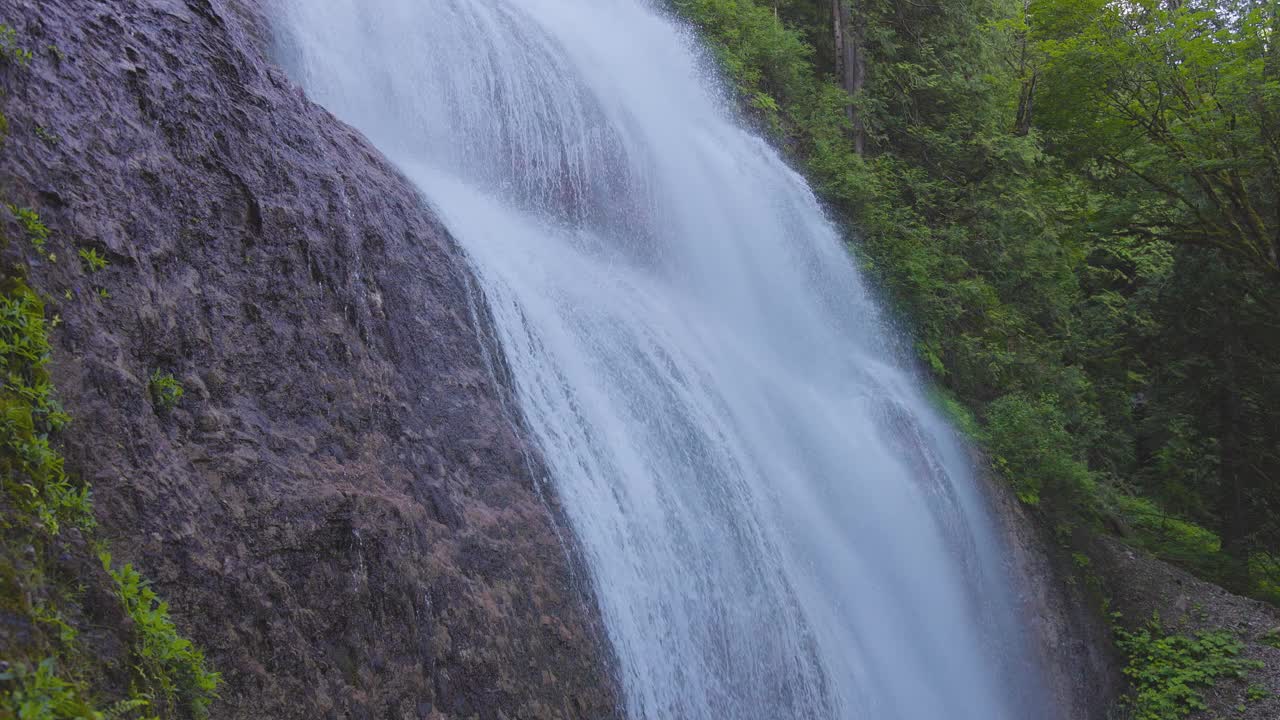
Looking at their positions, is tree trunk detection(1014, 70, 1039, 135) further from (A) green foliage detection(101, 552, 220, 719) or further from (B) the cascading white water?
(A) green foliage detection(101, 552, 220, 719)

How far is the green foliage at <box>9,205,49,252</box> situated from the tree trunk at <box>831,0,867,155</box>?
14234mm

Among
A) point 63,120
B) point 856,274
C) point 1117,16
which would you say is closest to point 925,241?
point 856,274

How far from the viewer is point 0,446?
8.08 ft

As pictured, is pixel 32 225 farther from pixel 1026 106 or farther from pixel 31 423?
pixel 1026 106

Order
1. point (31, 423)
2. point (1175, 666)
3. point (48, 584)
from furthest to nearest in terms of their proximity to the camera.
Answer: point (1175, 666) < point (31, 423) < point (48, 584)

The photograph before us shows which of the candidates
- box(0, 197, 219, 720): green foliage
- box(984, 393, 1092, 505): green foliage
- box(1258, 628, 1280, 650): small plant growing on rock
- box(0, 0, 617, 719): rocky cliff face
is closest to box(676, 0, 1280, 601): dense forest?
box(984, 393, 1092, 505): green foliage

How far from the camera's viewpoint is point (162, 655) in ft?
8.79

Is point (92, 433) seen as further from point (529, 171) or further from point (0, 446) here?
point (529, 171)

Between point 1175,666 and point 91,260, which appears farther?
point 1175,666

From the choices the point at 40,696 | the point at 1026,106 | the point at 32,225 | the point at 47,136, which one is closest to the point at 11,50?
the point at 47,136

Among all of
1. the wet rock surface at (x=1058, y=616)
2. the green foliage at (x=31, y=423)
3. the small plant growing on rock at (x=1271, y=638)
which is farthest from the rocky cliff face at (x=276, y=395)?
the small plant growing on rock at (x=1271, y=638)

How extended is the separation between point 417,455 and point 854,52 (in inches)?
569

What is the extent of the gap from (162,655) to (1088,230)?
1455 centimetres

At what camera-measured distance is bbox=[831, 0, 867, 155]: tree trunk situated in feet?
52.5
